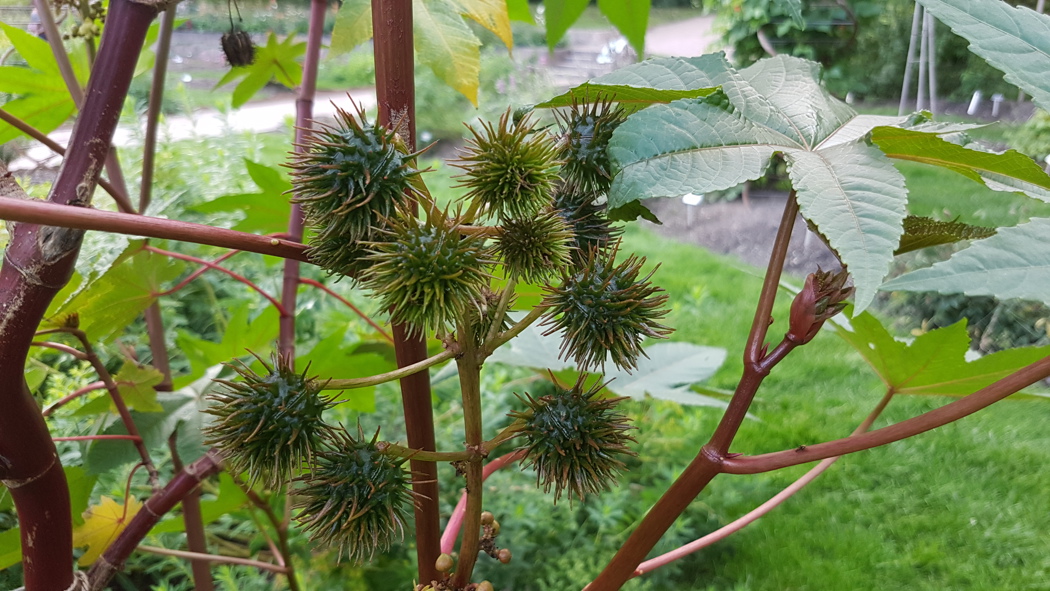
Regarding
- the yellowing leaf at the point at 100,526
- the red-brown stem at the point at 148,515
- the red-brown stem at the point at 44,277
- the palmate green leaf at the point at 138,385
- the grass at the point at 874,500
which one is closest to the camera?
the red-brown stem at the point at 44,277

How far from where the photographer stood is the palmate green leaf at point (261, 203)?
78 centimetres

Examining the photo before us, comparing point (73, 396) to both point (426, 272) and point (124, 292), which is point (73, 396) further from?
point (426, 272)

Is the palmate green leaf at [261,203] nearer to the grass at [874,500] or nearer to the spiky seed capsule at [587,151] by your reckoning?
the spiky seed capsule at [587,151]

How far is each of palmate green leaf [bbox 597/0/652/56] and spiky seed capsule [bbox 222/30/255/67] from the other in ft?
1.64

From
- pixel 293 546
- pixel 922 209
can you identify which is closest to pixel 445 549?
pixel 293 546

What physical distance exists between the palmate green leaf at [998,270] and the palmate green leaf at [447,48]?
0.48m

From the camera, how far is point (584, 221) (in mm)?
377

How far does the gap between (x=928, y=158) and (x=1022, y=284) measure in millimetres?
169

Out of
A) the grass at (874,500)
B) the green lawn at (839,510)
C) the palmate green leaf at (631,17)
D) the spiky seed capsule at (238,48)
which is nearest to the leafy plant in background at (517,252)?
the palmate green leaf at (631,17)

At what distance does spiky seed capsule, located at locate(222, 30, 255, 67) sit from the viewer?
91cm

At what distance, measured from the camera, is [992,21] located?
384mm

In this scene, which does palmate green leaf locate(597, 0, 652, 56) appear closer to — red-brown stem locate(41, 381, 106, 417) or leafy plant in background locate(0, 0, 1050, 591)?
leafy plant in background locate(0, 0, 1050, 591)

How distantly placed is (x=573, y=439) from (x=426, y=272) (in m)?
0.13

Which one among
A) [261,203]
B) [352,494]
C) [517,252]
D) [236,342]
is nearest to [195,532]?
[236,342]
